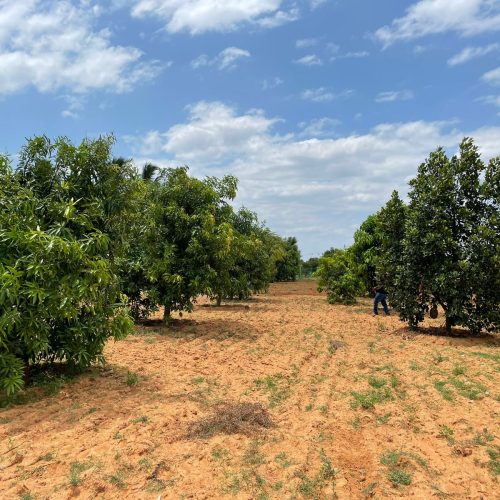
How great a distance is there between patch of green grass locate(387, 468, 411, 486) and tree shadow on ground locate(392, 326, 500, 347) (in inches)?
309

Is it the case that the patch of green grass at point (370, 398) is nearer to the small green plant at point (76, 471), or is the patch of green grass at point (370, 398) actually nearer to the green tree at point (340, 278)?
the small green plant at point (76, 471)

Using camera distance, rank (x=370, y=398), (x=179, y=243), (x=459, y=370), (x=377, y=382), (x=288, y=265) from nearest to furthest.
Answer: (x=370, y=398) → (x=377, y=382) → (x=459, y=370) → (x=179, y=243) → (x=288, y=265)

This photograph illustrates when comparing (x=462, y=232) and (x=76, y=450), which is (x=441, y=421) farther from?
(x=462, y=232)

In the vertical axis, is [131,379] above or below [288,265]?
below

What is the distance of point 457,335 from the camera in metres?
12.4

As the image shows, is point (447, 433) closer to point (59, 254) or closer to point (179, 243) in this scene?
point (59, 254)

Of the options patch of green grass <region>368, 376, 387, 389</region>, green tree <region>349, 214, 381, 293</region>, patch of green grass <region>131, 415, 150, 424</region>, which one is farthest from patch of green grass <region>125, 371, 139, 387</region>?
green tree <region>349, 214, 381, 293</region>

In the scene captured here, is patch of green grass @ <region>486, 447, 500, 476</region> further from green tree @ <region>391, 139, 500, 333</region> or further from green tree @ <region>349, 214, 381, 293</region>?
green tree @ <region>349, 214, 381, 293</region>

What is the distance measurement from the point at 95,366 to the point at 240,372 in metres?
2.57

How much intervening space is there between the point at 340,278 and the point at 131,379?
18.7 metres

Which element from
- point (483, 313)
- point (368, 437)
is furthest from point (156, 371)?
point (483, 313)

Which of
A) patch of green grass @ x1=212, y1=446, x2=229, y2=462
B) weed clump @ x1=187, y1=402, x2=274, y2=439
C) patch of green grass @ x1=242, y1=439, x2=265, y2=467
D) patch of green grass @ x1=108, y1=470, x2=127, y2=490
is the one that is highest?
weed clump @ x1=187, y1=402, x2=274, y2=439

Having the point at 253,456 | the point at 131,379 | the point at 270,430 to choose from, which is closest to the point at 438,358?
the point at 270,430

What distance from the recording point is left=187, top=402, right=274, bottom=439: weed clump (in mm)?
5188
